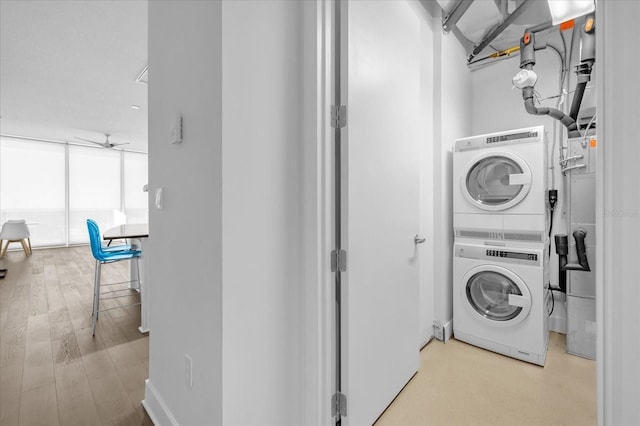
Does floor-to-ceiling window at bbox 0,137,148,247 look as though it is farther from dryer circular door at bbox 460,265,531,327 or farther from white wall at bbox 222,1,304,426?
dryer circular door at bbox 460,265,531,327

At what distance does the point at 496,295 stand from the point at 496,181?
0.93m

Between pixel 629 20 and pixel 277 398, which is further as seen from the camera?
pixel 277 398

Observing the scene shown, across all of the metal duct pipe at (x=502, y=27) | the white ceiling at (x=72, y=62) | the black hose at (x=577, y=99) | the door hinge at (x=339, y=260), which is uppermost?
the white ceiling at (x=72, y=62)

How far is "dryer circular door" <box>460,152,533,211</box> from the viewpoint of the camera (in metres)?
2.18

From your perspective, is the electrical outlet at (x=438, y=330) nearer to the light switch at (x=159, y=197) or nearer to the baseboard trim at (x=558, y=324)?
the baseboard trim at (x=558, y=324)

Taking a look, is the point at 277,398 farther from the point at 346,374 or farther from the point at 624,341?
the point at 624,341

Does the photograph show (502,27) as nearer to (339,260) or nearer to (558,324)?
(339,260)

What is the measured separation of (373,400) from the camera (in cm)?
150

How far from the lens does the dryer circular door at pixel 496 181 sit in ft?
7.15

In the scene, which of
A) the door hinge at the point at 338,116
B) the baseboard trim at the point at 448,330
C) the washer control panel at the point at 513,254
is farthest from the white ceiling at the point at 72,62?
the baseboard trim at the point at 448,330

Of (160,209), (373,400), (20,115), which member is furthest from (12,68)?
(373,400)

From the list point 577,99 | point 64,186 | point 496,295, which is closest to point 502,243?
point 496,295

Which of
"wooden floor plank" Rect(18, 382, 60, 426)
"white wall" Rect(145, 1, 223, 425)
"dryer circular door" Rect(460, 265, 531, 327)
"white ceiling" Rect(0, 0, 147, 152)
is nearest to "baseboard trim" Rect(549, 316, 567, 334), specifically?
"dryer circular door" Rect(460, 265, 531, 327)

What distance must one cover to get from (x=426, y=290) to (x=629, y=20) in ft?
6.68
